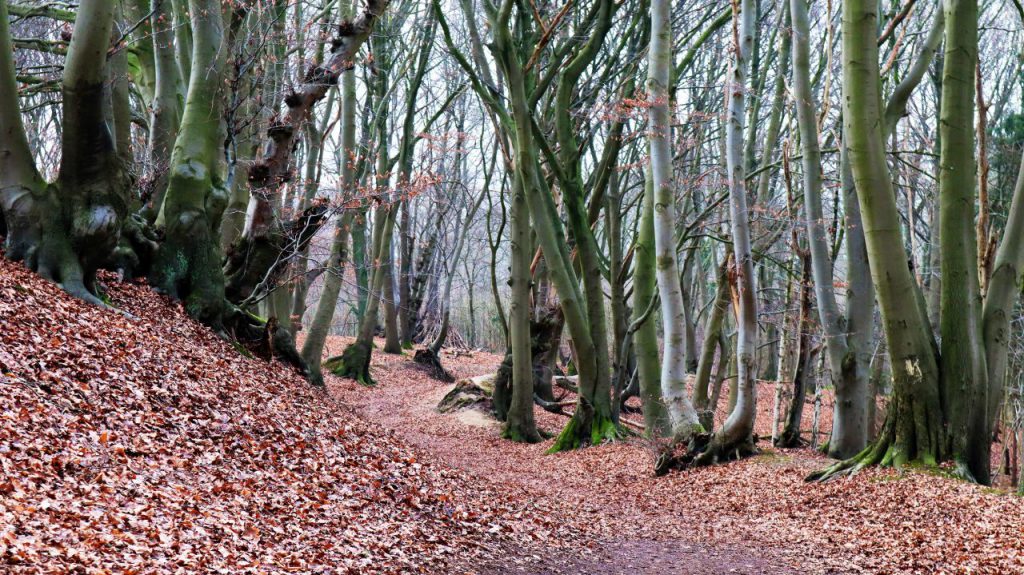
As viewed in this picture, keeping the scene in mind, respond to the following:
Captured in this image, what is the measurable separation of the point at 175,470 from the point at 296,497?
2.66 feet

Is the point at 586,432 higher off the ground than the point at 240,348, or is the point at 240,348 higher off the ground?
the point at 240,348

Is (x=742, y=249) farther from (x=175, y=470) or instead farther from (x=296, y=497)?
(x=175, y=470)

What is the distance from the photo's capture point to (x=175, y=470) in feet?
16.2

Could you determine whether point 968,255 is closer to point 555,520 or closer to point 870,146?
point 870,146

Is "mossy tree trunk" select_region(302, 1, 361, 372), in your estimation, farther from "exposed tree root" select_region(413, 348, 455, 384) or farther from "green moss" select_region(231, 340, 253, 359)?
"exposed tree root" select_region(413, 348, 455, 384)

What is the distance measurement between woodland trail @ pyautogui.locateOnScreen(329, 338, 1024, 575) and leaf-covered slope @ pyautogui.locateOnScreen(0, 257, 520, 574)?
86cm

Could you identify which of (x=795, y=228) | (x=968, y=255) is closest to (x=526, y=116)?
(x=795, y=228)

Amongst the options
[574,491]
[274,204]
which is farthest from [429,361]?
[574,491]

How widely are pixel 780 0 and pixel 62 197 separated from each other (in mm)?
Result: 10962

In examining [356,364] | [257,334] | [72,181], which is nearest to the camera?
[72,181]

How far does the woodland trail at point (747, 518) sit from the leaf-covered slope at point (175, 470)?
0.86 metres

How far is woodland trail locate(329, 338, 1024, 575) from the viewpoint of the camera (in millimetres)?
6012

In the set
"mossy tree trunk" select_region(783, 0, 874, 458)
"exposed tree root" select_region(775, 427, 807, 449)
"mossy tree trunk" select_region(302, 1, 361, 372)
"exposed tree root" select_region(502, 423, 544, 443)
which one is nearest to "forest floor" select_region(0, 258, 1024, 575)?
"mossy tree trunk" select_region(783, 0, 874, 458)

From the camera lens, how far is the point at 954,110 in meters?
8.16
